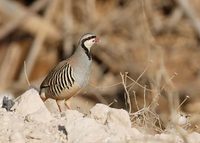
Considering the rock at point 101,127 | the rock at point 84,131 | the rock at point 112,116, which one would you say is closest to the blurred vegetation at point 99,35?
the rock at point 112,116

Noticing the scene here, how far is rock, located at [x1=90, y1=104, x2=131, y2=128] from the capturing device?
5.83 metres

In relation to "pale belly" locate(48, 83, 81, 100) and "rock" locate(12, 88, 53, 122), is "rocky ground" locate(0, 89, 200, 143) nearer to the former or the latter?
"rock" locate(12, 88, 53, 122)

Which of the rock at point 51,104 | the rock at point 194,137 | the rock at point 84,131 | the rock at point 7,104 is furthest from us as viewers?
the rock at point 51,104

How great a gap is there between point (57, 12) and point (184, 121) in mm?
10556

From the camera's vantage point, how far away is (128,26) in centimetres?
1594

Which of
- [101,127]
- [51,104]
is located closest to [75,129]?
[101,127]

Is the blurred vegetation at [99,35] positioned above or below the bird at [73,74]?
below

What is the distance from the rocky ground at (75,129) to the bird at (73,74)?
103 centimetres

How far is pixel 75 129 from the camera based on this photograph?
556 centimetres

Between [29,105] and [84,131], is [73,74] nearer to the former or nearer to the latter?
[29,105]

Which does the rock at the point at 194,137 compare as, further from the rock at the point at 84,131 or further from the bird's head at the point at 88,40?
the bird's head at the point at 88,40

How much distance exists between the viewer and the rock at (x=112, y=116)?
229 inches

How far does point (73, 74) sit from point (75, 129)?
1668mm

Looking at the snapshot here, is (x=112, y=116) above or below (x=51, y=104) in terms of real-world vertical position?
above
